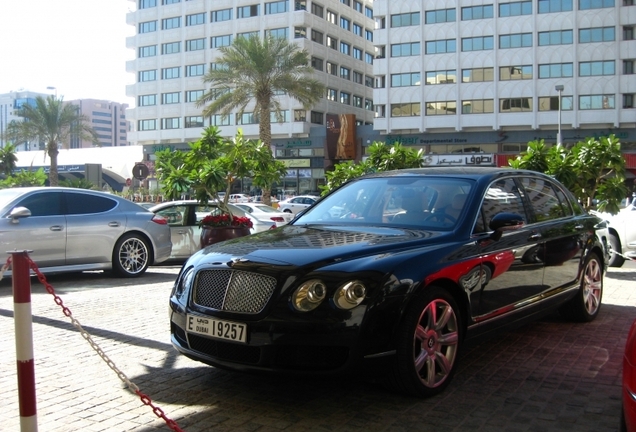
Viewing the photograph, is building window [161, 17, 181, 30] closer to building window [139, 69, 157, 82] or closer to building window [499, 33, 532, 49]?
building window [139, 69, 157, 82]

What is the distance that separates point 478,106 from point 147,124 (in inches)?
1415

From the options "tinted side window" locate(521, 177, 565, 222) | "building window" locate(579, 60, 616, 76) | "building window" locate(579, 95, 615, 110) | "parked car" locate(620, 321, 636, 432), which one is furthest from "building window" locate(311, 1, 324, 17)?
"parked car" locate(620, 321, 636, 432)

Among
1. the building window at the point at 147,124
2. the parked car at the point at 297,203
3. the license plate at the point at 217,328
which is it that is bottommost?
the parked car at the point at 297,203

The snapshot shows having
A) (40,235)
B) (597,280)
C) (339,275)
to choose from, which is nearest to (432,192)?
(339,275)

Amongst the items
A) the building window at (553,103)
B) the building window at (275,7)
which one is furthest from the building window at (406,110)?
the building window at (275,7)

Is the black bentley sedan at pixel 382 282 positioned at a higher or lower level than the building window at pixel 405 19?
lower

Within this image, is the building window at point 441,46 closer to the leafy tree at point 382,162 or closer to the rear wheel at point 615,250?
the leafy tree at point 382,162

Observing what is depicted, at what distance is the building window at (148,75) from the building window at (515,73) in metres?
36.7

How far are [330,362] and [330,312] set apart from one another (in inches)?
11.7

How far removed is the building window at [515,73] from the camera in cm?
5666

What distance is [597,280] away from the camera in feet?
23.4

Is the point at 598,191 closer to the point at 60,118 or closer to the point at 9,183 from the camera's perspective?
the point at 9,183

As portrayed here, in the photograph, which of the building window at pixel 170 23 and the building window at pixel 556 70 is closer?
the building window at pixel 556 70

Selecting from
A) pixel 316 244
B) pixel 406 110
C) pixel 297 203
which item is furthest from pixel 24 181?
pixel 406 110
